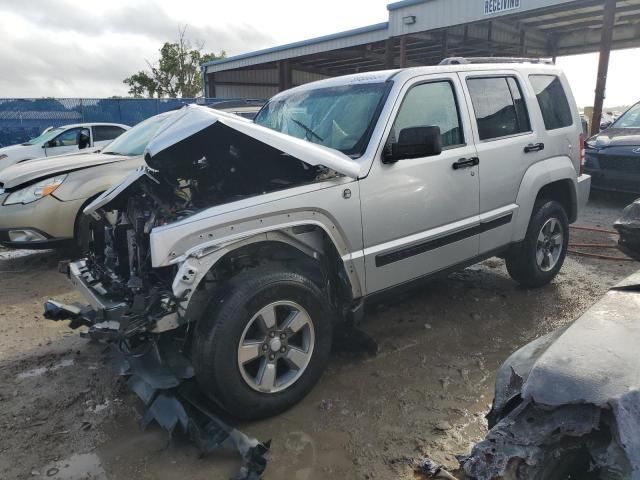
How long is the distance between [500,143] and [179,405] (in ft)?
10.3

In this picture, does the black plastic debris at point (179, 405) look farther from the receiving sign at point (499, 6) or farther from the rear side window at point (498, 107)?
the receiving sign at point (499, 6)

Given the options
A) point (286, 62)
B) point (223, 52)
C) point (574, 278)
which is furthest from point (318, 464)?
point (223, 52)

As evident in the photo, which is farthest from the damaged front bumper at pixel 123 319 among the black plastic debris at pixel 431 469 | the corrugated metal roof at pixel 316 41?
the corrugated metal roof at pixel 316 41

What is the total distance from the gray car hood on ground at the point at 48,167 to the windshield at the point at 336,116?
272cm

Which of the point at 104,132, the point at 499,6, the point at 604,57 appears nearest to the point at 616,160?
the point at 604,57

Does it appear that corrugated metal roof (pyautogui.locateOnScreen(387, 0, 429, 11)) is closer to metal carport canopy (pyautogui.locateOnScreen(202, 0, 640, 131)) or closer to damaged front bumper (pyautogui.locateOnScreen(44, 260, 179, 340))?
metal carport canopy (pyautogui.locateOnScreen(202, 0, 640, 131))

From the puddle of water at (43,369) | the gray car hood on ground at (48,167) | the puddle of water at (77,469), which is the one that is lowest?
the puddle of water at (77,469)

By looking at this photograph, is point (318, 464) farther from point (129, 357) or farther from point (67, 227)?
point (67, 227)

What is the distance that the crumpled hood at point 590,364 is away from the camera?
1599mm

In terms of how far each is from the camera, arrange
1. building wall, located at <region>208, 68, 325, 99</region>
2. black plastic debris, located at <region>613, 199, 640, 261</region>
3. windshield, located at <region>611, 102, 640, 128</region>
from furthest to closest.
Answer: building wall, located at <region>208, 68, 325, 99</region>, windshield, located at <region>611, 102, 640, 128</region>, black plastic debris, located at <region>613, 199, 640, 261</region>

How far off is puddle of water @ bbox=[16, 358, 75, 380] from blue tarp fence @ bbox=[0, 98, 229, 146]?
520 inches

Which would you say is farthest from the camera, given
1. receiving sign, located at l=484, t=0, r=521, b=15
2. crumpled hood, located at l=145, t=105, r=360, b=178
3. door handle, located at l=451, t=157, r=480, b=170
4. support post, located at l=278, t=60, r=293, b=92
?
support post, located at l=278, t=60, r=293, b=92

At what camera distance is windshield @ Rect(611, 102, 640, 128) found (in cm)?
924

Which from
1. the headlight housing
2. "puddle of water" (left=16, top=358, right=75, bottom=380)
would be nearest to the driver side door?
"puddle of water" (left=16, top=358, right=75, bottom=380)
